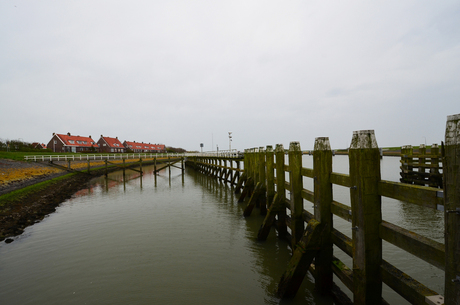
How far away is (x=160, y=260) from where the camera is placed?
7.27m

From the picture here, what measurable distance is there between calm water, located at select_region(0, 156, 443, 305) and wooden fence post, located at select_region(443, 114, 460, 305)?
9.53 feet

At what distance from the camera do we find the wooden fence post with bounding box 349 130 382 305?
11.2 feet

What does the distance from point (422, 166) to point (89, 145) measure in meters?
95.1

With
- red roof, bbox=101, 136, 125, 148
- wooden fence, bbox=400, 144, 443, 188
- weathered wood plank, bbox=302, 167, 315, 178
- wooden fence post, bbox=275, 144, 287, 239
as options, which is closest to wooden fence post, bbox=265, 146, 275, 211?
wooden fence post, bbox=275, 144, 287, 239

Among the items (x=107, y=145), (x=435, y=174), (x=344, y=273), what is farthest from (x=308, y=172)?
(x=107, y=145)

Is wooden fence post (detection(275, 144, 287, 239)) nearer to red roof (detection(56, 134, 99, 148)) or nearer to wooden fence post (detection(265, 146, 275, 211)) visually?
wooden fence post (detection(265, 146, 275, 211))

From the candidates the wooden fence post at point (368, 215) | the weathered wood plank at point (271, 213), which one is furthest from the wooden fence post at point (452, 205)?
the weathered wood plank at point (271, 213)

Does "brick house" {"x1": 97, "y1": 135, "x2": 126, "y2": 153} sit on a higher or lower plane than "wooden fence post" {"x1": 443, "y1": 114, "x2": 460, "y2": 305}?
higher

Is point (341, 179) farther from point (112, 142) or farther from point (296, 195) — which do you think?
point (112, 142)

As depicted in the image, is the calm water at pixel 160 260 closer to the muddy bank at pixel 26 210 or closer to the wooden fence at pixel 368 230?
the muddy bank at pixel 26 210

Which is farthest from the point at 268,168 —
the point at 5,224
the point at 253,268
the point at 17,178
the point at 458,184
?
the point at 17,178

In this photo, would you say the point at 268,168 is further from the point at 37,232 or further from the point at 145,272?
the point at 37,232

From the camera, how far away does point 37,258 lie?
7.75 meters

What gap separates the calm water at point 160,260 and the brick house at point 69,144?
77.3 meters
